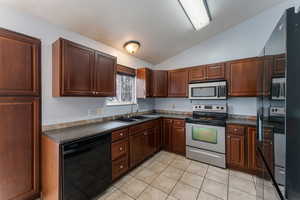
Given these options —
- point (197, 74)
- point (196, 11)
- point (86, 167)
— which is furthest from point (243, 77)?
point (86, 167)

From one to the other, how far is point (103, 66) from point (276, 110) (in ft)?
7.56

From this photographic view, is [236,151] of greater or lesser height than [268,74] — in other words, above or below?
below

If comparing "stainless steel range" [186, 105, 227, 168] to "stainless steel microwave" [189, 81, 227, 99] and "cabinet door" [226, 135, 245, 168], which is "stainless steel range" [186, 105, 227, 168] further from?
"stainless steel microwave" [189, 81, 227, 99]

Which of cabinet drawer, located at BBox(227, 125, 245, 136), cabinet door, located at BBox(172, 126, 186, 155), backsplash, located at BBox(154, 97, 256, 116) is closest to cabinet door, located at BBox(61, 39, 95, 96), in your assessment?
cabinet door, located at BBox(172, 126, 186, 155)

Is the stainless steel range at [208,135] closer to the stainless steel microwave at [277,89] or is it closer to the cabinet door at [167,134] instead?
the cabinet door at [167,134]

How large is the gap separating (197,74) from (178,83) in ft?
1.79

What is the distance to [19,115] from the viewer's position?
164 centimetres

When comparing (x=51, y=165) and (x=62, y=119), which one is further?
(x=62, y=119)

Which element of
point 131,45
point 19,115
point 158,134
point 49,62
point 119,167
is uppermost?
point 131,45

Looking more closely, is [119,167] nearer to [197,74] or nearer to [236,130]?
[236,130]

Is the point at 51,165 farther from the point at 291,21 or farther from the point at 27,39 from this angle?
the point at 291,21

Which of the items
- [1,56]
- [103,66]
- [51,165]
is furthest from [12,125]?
[103,66]

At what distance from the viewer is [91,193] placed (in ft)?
5.75

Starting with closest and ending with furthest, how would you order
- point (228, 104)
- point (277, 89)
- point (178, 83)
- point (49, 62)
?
point (277, 89) → point (49, 62) → point (228, 104) → point (178, 83)
